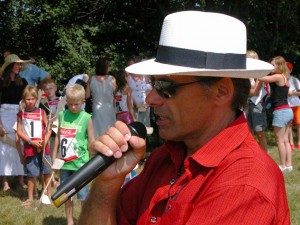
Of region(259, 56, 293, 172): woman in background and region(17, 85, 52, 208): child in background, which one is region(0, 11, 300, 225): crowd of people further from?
region(259, 56, 293, 172): woman in background

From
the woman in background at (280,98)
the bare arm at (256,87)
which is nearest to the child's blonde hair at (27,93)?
the bare arm at (256,87)

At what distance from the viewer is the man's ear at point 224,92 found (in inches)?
76.9

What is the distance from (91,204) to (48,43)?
45.9 feet

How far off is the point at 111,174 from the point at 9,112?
5.91 metres

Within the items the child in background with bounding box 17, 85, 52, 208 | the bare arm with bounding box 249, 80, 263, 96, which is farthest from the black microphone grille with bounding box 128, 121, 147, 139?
the bare arm with bounding box 249, 80, 263, 96

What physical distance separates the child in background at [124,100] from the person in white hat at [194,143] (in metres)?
6.66

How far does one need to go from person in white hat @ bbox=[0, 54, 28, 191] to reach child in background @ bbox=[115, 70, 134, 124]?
1.93 m

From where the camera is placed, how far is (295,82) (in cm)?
1032

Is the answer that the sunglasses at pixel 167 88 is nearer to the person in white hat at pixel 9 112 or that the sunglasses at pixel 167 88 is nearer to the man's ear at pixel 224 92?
the man's ear at pixel 224 92

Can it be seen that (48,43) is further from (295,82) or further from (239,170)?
(239,170)

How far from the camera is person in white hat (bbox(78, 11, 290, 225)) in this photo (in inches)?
66.4

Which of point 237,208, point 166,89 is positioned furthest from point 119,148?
point 237,208

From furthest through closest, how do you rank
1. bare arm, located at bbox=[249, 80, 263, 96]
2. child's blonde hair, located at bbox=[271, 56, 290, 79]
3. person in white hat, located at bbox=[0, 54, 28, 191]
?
child's blonde hair, located at bbox=[271, 56, 290, 79]
bare arm, located at bbox=[249, 80, 263, 96]
person in white hat, located at bbox=[0, 54, 28, 191]

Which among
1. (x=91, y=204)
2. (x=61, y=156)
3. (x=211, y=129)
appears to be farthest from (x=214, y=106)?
(x=61, y=156)
